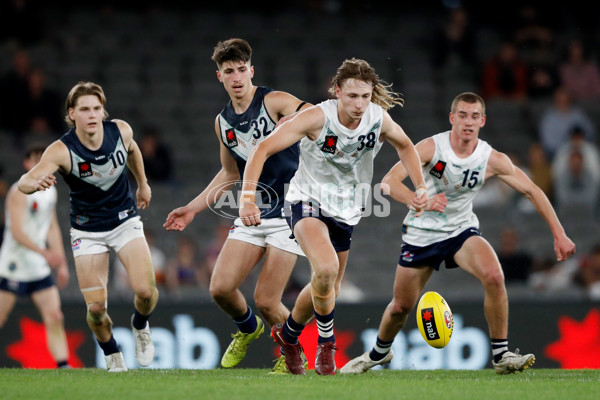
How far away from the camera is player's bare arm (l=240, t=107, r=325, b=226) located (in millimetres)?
6400

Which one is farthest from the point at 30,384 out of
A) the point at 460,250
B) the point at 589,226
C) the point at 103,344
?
the point at 589,226

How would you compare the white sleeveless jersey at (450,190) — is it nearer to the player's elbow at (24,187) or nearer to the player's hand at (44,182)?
the player's hand at (44,182)

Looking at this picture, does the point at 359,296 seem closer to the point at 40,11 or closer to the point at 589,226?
the point at 589,226

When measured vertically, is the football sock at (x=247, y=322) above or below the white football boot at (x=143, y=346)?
above

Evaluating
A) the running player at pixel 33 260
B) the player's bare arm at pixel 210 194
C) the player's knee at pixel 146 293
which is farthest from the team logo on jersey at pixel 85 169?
the running player at pixel 33 260

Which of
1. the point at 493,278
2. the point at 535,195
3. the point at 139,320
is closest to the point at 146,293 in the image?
the point at 139,320

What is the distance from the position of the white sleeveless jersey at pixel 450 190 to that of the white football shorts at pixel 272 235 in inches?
36.6

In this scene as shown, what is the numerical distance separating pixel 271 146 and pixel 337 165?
2.00 ft

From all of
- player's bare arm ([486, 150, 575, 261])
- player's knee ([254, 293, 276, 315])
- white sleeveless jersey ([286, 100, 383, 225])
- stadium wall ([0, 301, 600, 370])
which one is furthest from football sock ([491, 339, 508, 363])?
stadium wall ([0, 301, 600, 370])

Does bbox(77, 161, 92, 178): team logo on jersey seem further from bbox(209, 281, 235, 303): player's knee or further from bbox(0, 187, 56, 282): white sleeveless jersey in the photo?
bbox(0, 187, 56, 282): white sleeveless jersey

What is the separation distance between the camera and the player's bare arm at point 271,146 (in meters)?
6.40

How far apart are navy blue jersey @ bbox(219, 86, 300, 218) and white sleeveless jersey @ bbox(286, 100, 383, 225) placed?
0.54 metres

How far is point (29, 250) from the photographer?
9633mm

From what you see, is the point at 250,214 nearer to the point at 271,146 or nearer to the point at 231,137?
the point at 271,146
